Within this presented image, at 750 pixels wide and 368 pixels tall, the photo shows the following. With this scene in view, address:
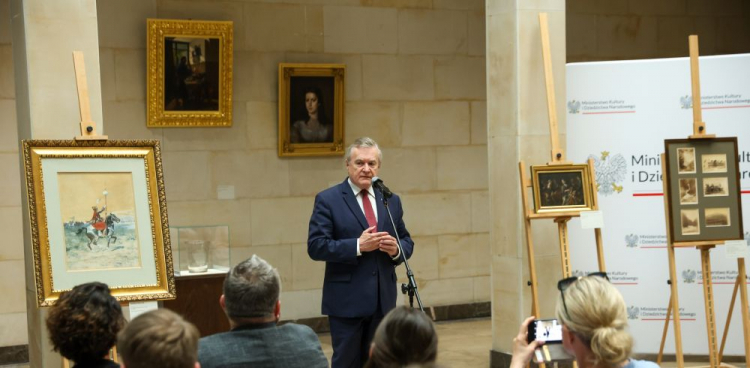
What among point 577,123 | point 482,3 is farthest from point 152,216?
point 482,3

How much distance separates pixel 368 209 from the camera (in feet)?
18.4

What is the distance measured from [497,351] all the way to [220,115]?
3118mm

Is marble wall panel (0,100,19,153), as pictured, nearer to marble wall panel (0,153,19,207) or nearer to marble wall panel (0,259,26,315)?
marble wall panel (0,153,19,207)

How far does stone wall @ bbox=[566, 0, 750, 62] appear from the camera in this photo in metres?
9.85

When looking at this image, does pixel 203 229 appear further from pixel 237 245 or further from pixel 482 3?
pixel 482 3

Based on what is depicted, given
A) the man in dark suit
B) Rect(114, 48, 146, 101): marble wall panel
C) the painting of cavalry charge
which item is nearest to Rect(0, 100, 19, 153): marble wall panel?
Rect(114, 48, 146, 101): marble wall panel

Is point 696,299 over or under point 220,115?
under

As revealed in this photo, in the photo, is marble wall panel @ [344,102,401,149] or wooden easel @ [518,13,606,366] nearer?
wooden easel @ [518,13,606,366]

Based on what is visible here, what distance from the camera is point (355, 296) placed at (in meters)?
5.41

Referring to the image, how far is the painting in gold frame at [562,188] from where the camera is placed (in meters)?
6.08

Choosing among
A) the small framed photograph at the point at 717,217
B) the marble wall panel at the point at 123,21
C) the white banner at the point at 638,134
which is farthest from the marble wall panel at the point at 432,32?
the small framed photograph at the point at 717,217

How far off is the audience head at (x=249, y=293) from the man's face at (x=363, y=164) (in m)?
2.21

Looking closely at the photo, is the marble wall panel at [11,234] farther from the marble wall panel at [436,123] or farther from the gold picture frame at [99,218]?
the marble wall panel at [436,123]

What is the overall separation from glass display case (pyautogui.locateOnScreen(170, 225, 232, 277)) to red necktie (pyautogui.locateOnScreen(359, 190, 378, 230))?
1.81m
